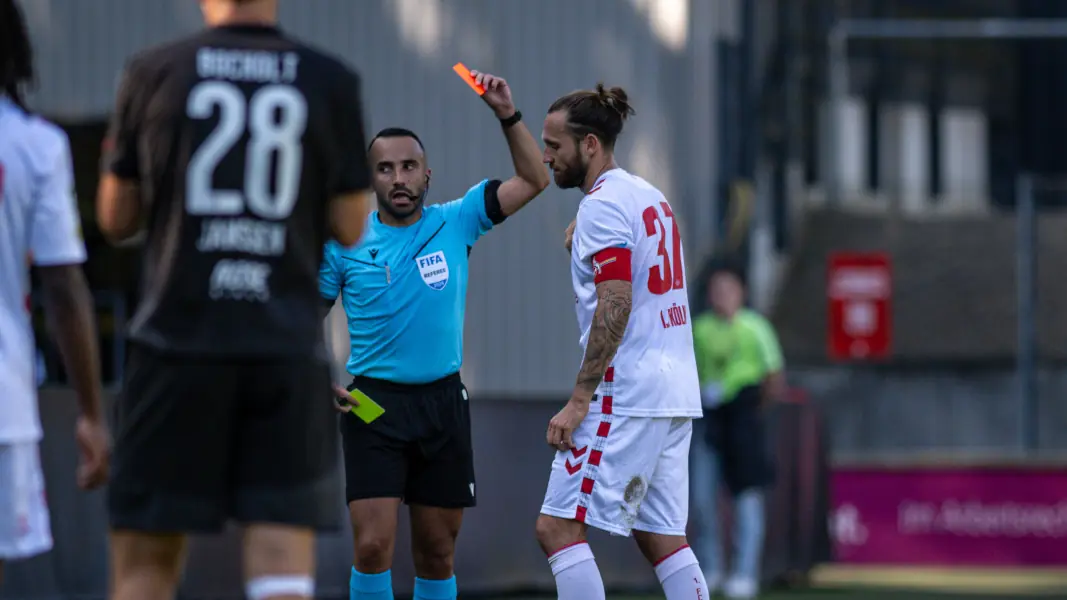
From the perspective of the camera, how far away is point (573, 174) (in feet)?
19.7

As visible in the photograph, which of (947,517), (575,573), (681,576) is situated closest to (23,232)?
(575,573)

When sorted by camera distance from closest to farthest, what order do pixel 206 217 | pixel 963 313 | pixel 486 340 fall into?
1. pixel 206 217
2. pixel 486 340
3. pixel 963 313

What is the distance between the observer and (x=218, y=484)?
391 cm

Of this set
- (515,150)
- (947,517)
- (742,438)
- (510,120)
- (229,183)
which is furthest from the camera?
(947,517)

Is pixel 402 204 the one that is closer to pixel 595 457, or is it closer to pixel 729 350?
pixel 595 457

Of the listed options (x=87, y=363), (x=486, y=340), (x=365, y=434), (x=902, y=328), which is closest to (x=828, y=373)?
(x=902, y=328)

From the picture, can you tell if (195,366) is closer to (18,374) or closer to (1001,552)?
(18,374)

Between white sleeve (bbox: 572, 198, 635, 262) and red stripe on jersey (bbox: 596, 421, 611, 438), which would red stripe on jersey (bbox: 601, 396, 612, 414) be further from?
white sleeve (bbox: 572, 198, 635, 262)

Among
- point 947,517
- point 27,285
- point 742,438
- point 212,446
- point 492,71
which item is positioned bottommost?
point 947,517

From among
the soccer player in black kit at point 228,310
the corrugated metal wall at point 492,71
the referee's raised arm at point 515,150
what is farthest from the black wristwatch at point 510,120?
the corrugated metal wall at point 492,71

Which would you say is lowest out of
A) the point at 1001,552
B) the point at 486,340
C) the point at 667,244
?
the point at 1001,552

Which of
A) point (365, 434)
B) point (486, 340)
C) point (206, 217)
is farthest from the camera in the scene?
point (486, 340)

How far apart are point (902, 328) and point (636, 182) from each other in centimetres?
2356

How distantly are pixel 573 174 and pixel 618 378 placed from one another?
70cm
